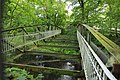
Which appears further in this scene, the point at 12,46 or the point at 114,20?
the point at 114,20

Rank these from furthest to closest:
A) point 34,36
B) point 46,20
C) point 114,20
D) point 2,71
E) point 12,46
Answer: point 46,20 → point 114,20 → point 34,36 → point 12,46 → point 2,71

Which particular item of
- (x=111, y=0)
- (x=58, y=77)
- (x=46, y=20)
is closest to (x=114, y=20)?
(x=111, y=0)

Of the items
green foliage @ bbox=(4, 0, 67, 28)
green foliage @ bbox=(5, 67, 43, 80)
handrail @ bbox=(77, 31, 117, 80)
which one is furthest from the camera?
green foliage @ bbox=(4, 0, 67, 28)

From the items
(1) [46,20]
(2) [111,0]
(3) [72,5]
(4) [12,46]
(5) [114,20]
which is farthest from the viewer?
(1) [46,20]

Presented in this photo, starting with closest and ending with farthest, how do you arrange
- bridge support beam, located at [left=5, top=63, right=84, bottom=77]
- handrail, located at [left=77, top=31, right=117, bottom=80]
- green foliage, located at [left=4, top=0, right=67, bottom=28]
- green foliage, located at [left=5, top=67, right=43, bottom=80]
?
handrail, located at [left=77, top=31, right=117, bottom=80] < green foliage, located at [left=5, top=67, right=43, bottom=80] < bridge support beam, located at [left=5, top=63, right=84, bottom=77] < green foliage, located at [left=4, top=0, right=67, bottom=28]

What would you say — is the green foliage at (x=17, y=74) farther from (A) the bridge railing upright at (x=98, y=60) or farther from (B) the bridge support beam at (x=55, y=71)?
(A) the bridge railing upright at (x=98, y=60)

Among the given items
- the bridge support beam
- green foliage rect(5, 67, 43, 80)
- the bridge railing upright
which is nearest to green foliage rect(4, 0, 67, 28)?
green foliage rect(5, 67, 43, 80)

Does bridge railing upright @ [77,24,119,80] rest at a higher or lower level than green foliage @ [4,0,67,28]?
lower

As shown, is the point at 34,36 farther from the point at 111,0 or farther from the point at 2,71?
the point at 2,71

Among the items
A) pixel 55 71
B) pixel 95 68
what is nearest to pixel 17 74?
pixel 55 71

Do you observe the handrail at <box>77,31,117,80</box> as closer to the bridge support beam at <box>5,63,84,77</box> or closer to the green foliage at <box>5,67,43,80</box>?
the bridge support beam at <box>5,63,84,77</box>

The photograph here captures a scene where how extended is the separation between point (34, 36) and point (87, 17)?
6.85 m

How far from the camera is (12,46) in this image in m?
5.04

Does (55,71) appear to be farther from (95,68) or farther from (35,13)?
(35,13)
